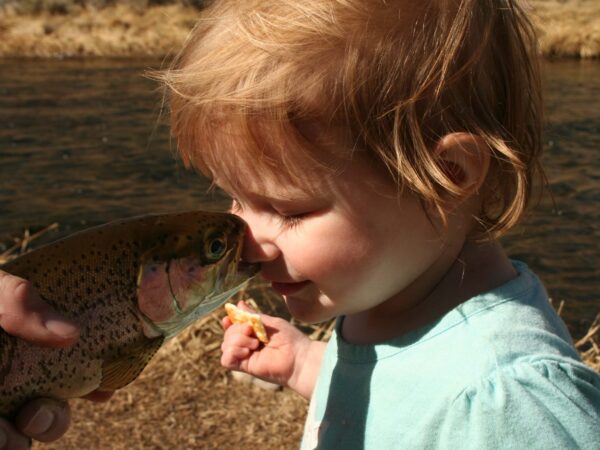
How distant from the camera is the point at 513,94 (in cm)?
228

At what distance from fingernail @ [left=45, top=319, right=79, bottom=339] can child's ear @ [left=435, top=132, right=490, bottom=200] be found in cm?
98

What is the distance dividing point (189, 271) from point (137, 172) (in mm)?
8374

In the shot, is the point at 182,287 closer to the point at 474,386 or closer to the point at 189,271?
the point at 189,271

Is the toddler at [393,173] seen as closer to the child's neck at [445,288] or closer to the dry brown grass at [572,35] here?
the child's neck at [445,288]

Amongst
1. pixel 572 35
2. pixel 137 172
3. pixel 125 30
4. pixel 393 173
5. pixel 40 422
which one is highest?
pixel 393 173

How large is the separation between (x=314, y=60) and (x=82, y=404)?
2.78 metres

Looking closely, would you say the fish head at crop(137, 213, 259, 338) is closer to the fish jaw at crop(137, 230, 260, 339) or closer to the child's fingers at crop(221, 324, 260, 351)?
the fish jaw at crop(137, 230, 260, 339)

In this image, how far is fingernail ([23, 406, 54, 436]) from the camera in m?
2.15

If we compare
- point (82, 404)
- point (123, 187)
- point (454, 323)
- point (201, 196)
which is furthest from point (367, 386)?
point (123, 187)

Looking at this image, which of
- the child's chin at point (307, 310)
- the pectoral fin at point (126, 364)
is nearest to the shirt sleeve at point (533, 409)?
the child's chin at point (307, 310)

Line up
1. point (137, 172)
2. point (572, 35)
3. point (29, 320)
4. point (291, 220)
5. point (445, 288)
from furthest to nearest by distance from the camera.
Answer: point (572, 35)
point (137, 172)
point (445, 288)
point (291, 220)
point (29, 320)

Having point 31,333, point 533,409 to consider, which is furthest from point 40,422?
point 533,409

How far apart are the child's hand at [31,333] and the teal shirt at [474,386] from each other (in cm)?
75

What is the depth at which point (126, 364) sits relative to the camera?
2.25 metres
